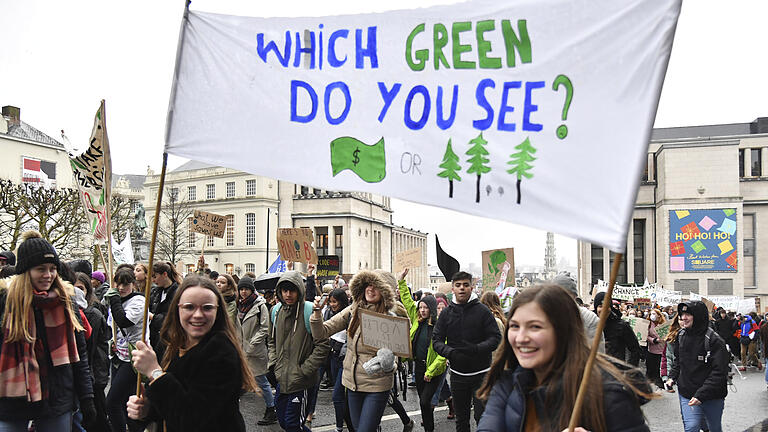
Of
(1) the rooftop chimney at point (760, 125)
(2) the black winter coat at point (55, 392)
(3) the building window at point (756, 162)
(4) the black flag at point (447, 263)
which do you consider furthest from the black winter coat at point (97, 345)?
(1) the rooftop chimney at point (760, 125)

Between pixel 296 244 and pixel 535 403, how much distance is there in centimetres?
1193

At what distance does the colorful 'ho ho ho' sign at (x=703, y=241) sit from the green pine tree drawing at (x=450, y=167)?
5713cm

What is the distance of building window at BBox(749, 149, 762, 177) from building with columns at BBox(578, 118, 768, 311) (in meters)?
0.06

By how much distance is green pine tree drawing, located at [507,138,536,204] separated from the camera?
3.03 metres

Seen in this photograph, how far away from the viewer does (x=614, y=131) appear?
2820 mm

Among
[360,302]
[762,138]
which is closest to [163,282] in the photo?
[360,302]

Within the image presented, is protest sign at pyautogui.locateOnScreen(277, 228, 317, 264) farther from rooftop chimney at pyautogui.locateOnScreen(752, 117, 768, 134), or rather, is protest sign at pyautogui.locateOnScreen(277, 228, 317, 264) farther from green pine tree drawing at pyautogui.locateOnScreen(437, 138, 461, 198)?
rooftop chimney at pyautogui.locateOnScreen(752, 117, 768, 134)

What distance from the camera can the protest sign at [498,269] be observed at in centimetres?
1441

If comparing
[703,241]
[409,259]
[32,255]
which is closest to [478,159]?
[32,255]

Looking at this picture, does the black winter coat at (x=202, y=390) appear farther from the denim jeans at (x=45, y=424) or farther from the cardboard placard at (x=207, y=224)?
the cardboard placard at (x=207, y=224)

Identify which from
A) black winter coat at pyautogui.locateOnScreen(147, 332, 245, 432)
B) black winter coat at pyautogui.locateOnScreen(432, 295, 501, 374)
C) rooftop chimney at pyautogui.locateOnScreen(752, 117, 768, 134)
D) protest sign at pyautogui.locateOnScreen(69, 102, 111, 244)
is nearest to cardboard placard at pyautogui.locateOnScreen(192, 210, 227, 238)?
protest sign at pyautogui.locateOnScreen(69, 102, 111, 244)

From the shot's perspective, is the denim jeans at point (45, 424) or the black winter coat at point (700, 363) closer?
the denim jeans at point (45, 424)

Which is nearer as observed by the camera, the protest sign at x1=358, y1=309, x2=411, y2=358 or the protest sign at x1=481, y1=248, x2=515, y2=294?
the protest sign at x1=358, y1=309, x2=411, y2=358

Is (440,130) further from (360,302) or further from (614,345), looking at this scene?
(614,345)
